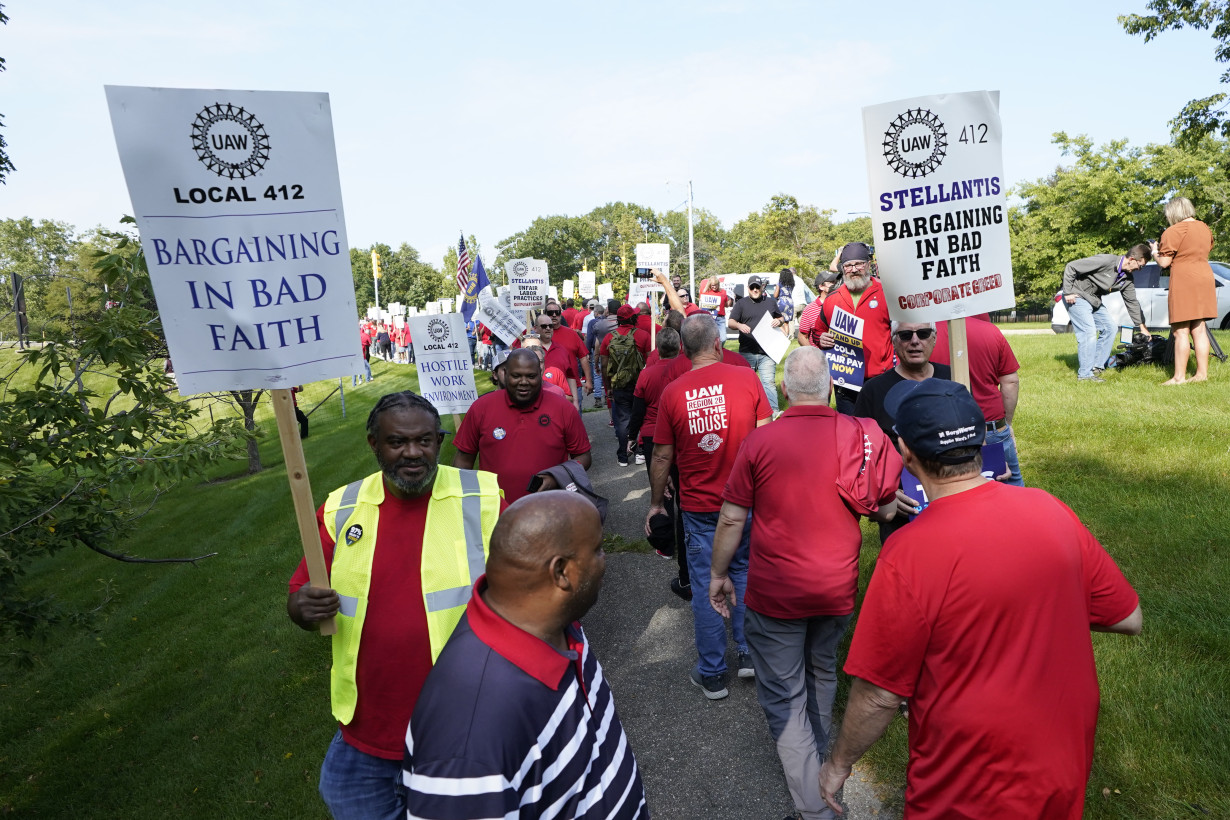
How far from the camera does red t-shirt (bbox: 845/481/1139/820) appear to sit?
2029 mm

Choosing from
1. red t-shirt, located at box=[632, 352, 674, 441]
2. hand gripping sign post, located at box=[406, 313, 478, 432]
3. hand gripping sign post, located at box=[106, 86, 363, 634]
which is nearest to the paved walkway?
red t-shirt, located at box=[632, 352, 674, 441]

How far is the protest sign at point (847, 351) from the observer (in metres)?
6.21

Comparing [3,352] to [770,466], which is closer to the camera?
[770,466]

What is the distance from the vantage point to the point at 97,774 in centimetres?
484

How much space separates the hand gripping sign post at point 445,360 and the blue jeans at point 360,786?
233 inches

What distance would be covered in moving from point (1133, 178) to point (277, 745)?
40473mm

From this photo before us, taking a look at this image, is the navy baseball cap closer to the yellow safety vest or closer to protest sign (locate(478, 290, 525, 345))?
the yellow safety vest

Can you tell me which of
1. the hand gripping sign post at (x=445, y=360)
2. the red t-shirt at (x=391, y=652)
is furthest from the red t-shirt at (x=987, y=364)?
the hand gripping sign post at (x=445, y=360)

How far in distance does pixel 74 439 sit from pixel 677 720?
3626mm

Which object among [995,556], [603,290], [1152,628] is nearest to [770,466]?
[995,556]

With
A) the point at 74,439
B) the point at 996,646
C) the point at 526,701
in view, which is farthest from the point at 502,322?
the point at 526,701

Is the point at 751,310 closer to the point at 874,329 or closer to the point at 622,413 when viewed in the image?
the point at 622,413

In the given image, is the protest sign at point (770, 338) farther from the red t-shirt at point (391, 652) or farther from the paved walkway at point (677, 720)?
the red t-shirt at point (391, 652)

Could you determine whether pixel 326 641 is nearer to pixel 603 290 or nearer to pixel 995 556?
pixel 995 556
